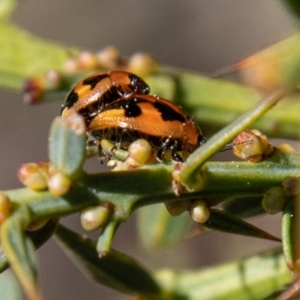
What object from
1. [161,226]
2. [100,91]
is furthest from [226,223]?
[161,226]

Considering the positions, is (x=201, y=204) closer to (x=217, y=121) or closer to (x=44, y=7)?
(x=217, y=121)

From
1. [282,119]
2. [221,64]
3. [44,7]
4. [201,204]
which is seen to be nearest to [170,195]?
[201,204]

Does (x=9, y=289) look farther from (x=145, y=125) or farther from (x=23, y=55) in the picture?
(x=23, y=55)

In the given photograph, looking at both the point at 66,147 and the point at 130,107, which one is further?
the point at 130,107

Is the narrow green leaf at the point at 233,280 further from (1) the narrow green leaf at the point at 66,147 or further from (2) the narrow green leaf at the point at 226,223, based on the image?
(1) the narrow green leaf at the point at 66,147

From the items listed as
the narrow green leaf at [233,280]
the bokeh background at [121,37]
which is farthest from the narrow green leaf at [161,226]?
the bokeh background at [121,37]

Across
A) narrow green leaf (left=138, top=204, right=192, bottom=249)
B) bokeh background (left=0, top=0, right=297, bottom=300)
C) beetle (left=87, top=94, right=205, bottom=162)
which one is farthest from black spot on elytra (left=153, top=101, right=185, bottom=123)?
bokeh background (left=0, top=0, right=297, bottom=300)
